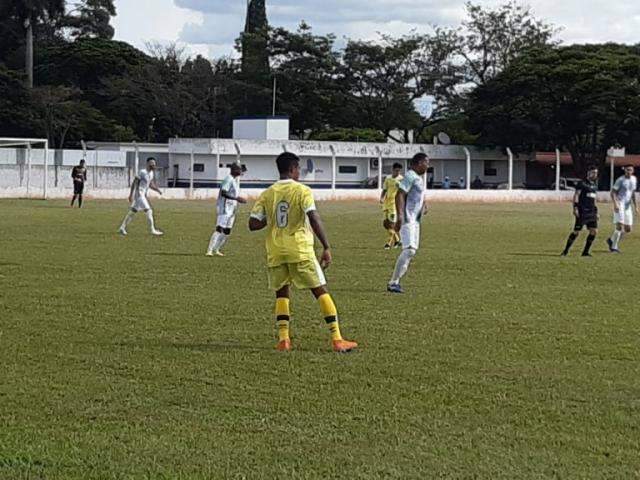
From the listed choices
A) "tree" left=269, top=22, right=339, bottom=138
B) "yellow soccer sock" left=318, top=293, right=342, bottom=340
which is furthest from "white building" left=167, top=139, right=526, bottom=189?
"yellow soccer sock" left=318, top=293, right=342, bottom=340

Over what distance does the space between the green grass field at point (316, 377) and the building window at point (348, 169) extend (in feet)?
189

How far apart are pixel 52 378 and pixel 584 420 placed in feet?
12.7

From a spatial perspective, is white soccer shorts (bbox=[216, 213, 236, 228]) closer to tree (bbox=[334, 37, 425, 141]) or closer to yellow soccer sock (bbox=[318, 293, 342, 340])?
yellow soccer sock (bbox=[318, 293, 342, 340])

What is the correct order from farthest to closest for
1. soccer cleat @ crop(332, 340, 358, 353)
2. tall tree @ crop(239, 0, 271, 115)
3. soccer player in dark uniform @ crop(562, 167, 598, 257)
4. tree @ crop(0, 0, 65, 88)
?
1. tall tree @ crop(239, 0, 271, 115)
2. tree @ crop(0, 0, 65, 88)
3. soccer player in dark uniform @ crop(562, 167, 598, 257)
4. soccer cleat @ crop(332, 340, 358, 353)

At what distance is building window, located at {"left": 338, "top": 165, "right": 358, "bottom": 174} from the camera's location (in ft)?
247

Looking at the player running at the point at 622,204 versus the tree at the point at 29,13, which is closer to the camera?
the player running at the point at 622,204

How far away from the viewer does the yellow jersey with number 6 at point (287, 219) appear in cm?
999

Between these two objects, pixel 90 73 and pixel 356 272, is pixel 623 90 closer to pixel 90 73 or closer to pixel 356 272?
pixel 90 73

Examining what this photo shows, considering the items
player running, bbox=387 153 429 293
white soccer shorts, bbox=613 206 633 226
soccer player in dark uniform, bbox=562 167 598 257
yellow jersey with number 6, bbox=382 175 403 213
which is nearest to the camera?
player running, bbox=387 153 429 293

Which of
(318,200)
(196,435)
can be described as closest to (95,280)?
(196,435)

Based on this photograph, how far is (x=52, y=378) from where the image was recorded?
8.54 meters

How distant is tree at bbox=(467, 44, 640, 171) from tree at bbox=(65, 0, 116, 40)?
106ft

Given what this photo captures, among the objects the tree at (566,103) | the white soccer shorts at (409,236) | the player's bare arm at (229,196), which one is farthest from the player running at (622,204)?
the tree at (566,103)

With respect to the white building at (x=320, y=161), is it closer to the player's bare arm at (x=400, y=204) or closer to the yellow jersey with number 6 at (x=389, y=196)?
the yellow jersey with number 6 at (x=389, y=196)
